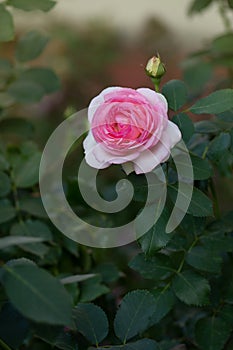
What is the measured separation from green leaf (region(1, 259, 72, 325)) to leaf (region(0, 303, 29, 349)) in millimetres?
→ 111

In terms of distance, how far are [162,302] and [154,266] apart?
0.05 m

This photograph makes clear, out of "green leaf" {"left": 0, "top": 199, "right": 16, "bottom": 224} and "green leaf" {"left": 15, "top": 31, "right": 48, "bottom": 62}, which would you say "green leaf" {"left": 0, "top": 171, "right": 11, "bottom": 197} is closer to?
"green leaf" {"left": 0, "top": 199, "right": 16, "bottom": 224}

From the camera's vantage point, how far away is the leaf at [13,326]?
69 cm

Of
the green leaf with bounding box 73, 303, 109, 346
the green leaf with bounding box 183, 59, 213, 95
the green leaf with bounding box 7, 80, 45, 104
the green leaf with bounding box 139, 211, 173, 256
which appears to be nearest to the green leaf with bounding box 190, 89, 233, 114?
the green leaf with bounding box 139, 211, 173, 256

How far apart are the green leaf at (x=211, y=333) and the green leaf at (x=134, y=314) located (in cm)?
13

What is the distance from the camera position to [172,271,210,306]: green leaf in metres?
0.78

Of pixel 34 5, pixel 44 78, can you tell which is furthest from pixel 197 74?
pixel 34 5

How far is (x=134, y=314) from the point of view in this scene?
2.35ft

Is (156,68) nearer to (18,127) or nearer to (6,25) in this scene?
(6,25)

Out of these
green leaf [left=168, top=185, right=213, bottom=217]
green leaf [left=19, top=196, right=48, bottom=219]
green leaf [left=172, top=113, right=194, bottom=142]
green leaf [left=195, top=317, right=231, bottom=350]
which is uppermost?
green leaf [left=172, top=113, right=194, bottom=142]

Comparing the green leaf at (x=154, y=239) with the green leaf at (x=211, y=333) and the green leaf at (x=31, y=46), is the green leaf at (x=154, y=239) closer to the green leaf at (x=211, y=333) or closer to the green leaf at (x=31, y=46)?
the green leaf at (x=211, y=333)

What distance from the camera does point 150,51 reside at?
102 inches

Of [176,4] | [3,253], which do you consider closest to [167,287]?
[3,253]

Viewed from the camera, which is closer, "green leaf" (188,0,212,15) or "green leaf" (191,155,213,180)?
"green leaf" (191,155,213,180)
